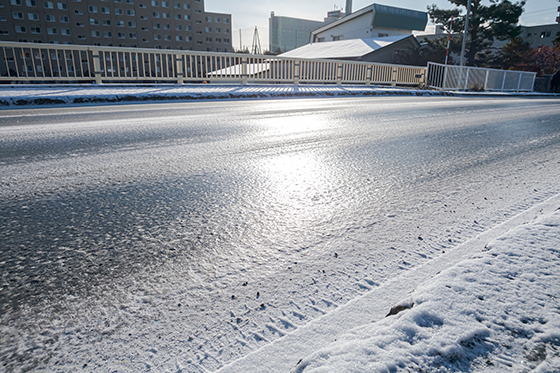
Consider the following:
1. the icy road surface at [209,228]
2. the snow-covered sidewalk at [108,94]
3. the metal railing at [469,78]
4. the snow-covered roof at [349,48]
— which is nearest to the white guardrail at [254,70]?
the metal railing at [469,78]

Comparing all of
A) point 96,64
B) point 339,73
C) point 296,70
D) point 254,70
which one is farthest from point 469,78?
point 96,64

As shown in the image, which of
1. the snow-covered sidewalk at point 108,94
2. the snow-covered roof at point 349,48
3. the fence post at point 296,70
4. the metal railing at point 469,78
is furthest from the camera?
the snow-covered roof at point 349,48

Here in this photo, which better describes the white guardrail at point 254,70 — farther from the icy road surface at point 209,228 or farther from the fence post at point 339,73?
the icy road surface at point 209,228

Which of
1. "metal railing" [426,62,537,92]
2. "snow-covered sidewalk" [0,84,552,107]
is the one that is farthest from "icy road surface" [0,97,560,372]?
"metal railing" [426,62,537,92]

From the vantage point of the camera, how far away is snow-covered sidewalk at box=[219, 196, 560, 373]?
1069 millimetres

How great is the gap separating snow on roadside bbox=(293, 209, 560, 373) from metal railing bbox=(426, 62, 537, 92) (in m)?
21.0

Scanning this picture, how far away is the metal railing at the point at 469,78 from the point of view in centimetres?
2095

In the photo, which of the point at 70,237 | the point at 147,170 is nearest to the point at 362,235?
the point at 70,237

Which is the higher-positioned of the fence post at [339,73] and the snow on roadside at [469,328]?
the fence post at [339,73]

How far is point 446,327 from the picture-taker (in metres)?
1.19

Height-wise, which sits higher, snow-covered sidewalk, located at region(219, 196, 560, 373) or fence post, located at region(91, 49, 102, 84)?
fence post, located at region(91, 49, 102, 84)

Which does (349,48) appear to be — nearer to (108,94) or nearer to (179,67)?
(179,67)

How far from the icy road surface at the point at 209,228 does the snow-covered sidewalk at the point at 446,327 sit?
90mm

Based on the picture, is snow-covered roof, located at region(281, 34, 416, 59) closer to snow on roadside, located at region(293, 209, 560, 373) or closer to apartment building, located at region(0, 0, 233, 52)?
snow on roadside, located at region(293, 209, 560, 373)
